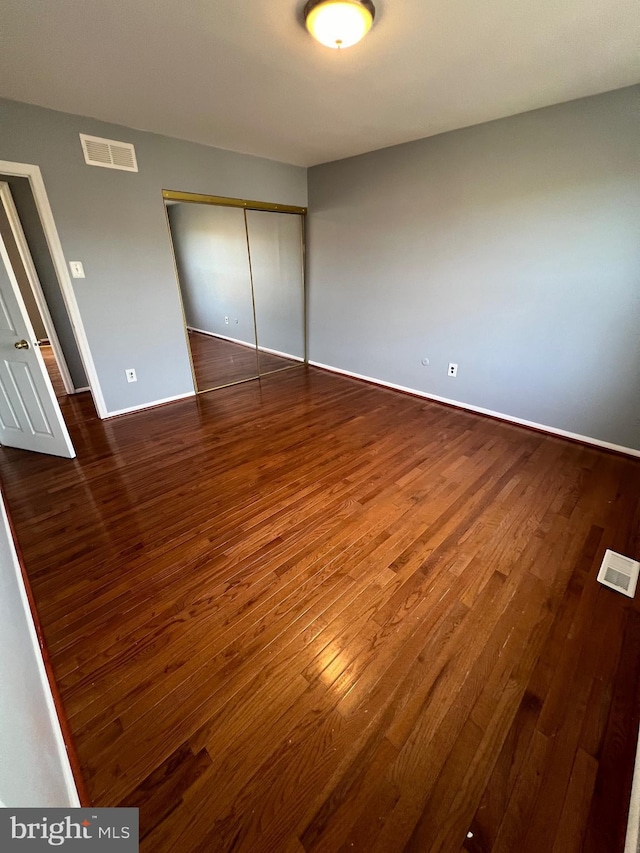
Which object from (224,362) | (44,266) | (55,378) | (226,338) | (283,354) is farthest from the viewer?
(226,338)

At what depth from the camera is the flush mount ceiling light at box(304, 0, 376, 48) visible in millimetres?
1396

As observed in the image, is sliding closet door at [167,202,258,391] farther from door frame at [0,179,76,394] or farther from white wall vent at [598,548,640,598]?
white wall vent at [598,548,640,598]

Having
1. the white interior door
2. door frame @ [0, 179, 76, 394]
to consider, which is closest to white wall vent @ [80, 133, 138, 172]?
the white interior door

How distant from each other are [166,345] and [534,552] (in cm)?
360

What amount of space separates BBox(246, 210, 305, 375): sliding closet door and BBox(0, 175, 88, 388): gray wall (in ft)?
6.99

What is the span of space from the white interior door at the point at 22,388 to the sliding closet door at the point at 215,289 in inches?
60.7

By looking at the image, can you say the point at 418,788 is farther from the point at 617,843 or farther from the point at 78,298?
the point at 78,298

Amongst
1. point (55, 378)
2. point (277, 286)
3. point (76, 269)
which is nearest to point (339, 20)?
point (76, 269)

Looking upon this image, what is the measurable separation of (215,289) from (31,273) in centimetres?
195

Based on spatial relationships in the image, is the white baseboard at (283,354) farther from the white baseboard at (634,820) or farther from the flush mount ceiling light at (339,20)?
the white baseboard at (634,820)

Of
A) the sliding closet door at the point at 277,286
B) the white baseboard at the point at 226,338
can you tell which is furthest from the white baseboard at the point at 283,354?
Result: the white baseboard at the point at 226,338

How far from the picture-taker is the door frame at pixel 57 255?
2389mm

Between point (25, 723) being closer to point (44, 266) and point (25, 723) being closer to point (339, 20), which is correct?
point (339, 20)

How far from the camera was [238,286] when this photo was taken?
436 centimetres
